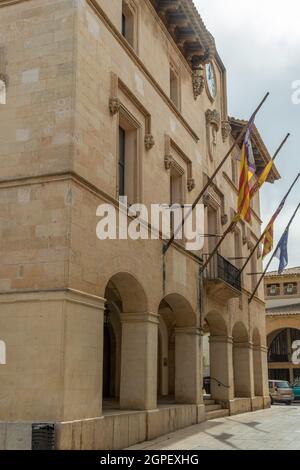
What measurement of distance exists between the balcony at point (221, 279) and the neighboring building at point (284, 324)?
2965 centimetres

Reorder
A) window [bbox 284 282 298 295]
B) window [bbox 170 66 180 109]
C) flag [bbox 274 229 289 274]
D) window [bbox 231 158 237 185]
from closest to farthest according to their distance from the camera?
window [bbox 170 66 180 109] → flag [bbox 274 229 289 274] → window [bbox 231 158 237 185] → window [bbox 284 282 298 295]

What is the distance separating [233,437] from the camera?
50.3ft

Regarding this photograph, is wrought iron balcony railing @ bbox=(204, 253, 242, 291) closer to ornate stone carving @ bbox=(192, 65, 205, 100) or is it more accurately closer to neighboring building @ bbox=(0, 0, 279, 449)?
neighboring building @ bbox=(0, 0, 279, 449)

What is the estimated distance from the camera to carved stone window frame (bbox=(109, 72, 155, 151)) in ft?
46.0

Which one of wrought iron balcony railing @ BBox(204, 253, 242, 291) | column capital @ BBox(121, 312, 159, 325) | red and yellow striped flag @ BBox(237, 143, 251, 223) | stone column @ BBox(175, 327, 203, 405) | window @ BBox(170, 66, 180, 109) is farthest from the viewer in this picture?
wrought iron balcony railing @ BBox(204, 253, 242, 291)

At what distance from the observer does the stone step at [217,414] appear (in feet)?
65.7

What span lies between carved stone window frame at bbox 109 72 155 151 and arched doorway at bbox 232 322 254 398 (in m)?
12.5

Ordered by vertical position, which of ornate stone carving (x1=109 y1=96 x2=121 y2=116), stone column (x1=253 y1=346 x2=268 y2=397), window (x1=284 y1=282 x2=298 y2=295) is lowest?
stone column (x1=253 y1=346 x2=268 y2=397)

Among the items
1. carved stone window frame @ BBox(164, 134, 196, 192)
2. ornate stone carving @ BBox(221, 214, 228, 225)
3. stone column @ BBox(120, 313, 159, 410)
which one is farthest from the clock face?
stone column @ BBox(120, 313, 159, 410)

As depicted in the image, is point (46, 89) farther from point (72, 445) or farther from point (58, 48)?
point (72, 445)

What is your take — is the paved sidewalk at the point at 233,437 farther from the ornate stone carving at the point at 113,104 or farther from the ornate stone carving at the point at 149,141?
the ornate stone carving at the point at 113,104

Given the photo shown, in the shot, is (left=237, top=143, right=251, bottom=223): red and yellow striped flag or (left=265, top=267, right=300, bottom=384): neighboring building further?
(left=265, top=267, right=300, bottom=384): neighboring building

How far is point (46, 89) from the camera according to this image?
1249 centimetres
